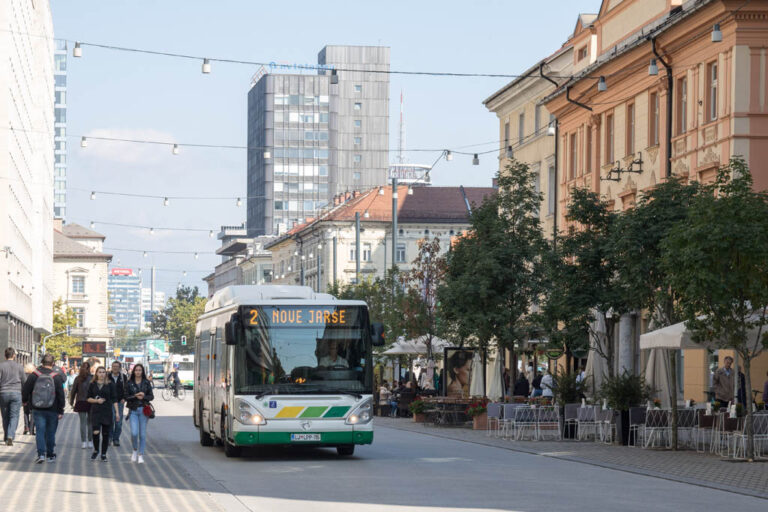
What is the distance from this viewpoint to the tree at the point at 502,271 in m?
37.5

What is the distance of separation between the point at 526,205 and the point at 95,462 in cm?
1801

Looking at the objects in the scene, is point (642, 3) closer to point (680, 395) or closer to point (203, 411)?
point (680, 395)

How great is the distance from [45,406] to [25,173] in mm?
52410

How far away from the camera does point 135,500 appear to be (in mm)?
15875

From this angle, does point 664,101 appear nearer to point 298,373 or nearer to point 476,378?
point 476,378

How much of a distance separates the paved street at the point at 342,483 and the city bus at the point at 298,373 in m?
0.51

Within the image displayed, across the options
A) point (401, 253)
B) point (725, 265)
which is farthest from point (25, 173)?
point (725, 265)

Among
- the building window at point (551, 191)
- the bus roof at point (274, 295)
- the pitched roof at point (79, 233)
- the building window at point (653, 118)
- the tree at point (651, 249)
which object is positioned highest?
the pitched roof at point (79, 233)

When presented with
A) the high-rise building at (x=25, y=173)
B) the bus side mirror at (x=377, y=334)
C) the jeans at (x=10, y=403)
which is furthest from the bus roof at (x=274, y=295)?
the high-rise building at (x=25, y=173)

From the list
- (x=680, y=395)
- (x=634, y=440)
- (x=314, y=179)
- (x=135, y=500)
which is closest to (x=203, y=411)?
(x=634, y=440)

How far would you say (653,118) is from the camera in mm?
40500

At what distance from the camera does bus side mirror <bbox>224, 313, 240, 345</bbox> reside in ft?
74.3

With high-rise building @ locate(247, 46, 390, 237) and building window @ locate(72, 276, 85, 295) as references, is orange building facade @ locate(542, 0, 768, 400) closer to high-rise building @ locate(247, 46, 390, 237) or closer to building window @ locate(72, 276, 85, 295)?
building window @ locate(72, 276, 85, 295)

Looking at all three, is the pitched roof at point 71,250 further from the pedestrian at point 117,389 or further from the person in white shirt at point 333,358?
the person in white shirt at point 333,358
